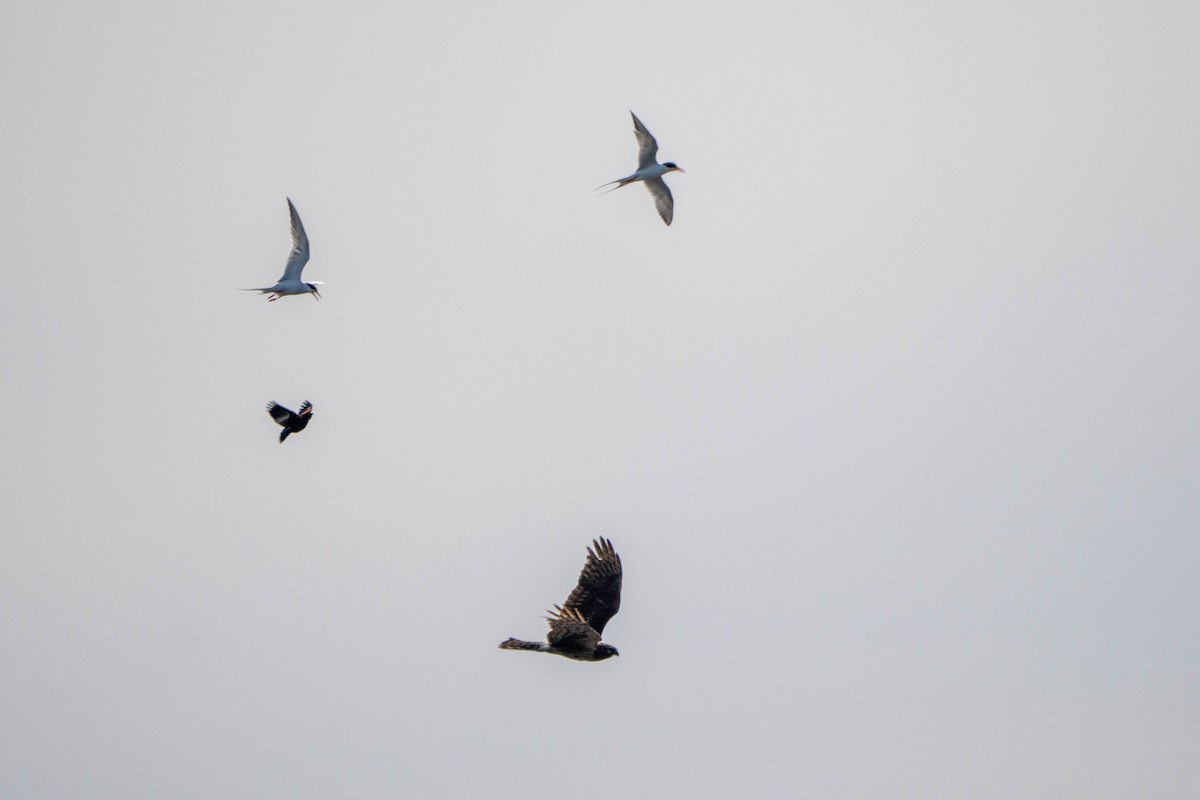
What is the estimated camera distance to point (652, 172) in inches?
2080

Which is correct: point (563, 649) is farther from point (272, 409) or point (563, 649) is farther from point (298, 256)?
point (298, 256)

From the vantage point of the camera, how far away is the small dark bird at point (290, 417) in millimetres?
40562

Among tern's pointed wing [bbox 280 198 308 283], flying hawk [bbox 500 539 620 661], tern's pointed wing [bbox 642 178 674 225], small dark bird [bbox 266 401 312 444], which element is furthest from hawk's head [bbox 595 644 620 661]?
tern's pointed wing [bbox 642 178 674 225]

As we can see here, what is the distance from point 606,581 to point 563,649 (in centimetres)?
244

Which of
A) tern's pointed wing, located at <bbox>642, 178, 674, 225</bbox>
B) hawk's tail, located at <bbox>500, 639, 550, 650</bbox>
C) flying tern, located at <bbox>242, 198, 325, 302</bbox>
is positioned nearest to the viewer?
hawk's tail, located at <bbox>500, 639, 550, 650</bbox>

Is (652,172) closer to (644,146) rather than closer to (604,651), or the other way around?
(644,146)

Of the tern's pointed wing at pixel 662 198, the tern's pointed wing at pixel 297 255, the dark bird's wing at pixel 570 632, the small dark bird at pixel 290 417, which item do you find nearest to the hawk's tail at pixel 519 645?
the dark bird's wing at pixel 570 632

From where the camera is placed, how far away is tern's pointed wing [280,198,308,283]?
46719mm

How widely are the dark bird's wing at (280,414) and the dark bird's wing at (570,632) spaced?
8.30 meters

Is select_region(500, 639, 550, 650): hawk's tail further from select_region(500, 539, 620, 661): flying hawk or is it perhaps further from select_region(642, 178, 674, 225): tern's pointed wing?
select_region(642, 178, 674, 225): tern's pointed wing

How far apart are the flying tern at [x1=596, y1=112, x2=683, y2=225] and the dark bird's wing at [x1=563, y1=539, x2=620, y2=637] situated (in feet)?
47.4

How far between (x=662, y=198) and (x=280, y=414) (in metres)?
18.7

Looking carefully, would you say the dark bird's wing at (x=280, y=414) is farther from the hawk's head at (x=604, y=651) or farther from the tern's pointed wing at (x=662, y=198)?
the tern's pointed wing at (x=662, y=198)

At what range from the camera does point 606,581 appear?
4188cm
